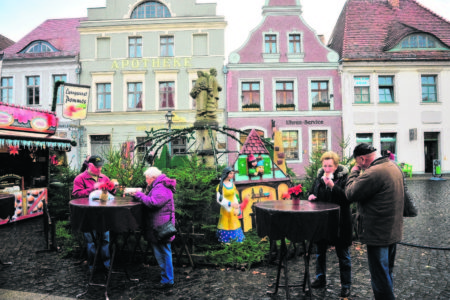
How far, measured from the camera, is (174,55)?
20.6m

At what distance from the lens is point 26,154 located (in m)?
10.0

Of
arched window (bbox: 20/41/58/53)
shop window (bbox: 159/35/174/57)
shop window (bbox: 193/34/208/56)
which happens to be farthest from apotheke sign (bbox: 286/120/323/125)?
arched window (bbox: 20/41/58/53)

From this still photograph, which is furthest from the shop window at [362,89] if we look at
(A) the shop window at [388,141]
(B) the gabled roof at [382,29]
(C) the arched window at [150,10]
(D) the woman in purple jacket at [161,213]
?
(D) the woman in purple jacket at [161,213]

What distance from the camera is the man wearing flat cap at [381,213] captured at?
10.1 ft

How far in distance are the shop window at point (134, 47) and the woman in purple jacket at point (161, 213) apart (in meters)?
18.5

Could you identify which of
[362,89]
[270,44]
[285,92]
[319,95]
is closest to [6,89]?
[270,44]

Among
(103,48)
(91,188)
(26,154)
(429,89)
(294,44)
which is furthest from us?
(103,48)

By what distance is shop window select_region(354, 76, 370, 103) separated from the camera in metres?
19.9

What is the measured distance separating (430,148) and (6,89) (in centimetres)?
2800

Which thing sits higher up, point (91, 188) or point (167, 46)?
point (167, 46)

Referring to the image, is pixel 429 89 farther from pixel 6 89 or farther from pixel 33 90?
pixel 6 89

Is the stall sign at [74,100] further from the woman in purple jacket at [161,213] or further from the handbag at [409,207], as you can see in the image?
the handbag at [409,207]

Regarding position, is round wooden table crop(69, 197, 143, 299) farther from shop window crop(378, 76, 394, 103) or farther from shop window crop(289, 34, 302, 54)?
shop window crop(378, 76, 394, 103)

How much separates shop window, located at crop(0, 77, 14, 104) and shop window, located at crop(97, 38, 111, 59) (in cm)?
628
